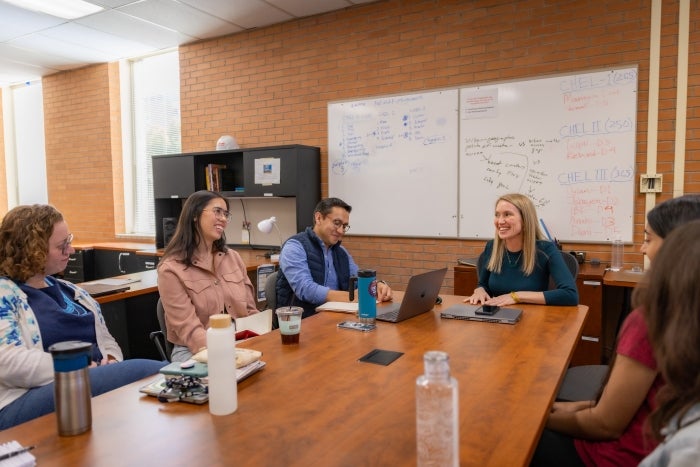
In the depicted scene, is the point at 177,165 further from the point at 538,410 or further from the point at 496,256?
the point at 538,410

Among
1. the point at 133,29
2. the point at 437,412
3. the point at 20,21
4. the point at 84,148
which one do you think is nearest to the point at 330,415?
the point at 437,412

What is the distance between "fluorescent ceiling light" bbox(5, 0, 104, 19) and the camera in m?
4.34

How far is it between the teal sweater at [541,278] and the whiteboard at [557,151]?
4.15 ft

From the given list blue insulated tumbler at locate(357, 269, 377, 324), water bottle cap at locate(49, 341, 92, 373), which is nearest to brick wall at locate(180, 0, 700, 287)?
blue insulated tumbler at locate(357, 269, 377, 324)

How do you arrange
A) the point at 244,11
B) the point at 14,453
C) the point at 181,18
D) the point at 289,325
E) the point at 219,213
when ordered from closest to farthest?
the point at 14,453 < the point at 289,325 < the point at 219,213 < the point at 244,11 < the point at 181,18

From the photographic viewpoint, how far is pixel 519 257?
8.70 ft

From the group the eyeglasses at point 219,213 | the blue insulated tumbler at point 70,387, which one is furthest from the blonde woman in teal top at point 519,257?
the blue insulated tumbler at point 70,387

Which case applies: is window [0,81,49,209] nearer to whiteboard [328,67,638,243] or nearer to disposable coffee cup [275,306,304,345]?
whiteboard [328,67,638,243]

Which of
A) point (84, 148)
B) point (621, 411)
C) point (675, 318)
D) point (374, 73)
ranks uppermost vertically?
point (374, 73)

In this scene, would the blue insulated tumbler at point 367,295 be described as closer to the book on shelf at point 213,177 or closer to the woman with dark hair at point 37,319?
the woman with dark hair at point 37,319

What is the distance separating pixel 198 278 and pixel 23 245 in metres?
0.73

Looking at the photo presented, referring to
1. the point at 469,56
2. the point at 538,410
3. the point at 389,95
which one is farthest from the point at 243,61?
the point at 538,410

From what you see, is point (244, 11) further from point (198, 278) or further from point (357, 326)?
point (357, 326)

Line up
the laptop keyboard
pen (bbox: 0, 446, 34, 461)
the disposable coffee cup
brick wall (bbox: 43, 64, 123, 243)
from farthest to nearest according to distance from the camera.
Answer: brick wall (bbox: 43, 64, 123, 243), the laptop keyboard, the disposable coffee cup, pen (bbox: 0, 446, 34, 461)
